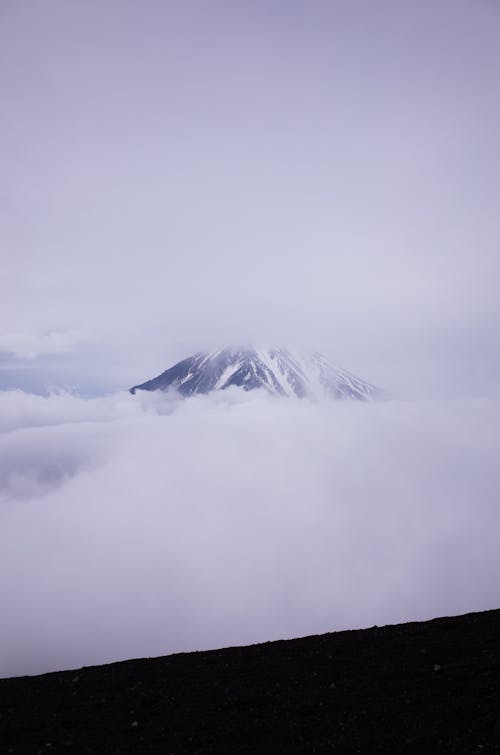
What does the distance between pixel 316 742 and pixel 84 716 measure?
13.2 metres

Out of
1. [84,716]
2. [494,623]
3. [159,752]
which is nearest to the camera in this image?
[159,752]

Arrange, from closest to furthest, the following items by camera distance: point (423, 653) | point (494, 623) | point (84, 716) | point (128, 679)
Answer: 1. point (84, 716)
2. point (423, 653)
3. point (128, 679)
4. point (494, 623)

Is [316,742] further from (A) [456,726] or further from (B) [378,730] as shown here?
(A) [456,726]

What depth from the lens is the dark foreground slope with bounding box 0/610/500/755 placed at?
56.3 ft

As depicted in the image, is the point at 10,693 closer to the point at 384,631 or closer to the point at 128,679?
the point at 128,679

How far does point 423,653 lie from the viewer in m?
26.7

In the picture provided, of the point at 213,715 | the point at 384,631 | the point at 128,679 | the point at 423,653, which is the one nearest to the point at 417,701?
the point at 423,653

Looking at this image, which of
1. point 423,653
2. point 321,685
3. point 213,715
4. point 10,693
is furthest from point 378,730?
point 10,693

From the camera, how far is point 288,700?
21766 millimetres

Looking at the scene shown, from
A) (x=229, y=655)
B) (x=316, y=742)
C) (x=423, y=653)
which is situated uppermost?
(x=316, y=742)

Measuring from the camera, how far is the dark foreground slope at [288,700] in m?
17.2

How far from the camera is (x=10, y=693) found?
28562mm

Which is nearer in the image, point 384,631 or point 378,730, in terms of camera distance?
point 378,730

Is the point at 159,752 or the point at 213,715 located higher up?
the point at 159,752
